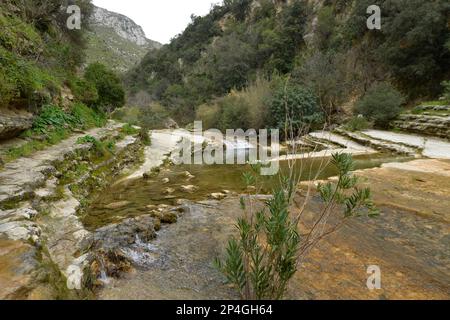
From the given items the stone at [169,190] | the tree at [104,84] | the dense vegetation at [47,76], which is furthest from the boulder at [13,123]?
the tree at [104,84]

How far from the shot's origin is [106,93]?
13.8m

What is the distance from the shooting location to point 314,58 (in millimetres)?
19734

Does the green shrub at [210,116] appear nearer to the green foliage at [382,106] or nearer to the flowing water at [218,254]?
the green foliage at [382,106]

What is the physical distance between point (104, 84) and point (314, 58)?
14064mm

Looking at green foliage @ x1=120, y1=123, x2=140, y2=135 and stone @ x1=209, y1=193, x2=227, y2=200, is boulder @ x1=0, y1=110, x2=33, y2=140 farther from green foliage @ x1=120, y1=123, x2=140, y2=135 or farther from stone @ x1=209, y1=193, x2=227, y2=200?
green foliage @ x1=120, y1=123, x2=140, y2=135

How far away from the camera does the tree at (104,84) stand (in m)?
13.5

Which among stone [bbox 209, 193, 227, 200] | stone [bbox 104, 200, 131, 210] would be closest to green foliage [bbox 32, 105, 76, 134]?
stone [bbox 104, 200, 131, 210]

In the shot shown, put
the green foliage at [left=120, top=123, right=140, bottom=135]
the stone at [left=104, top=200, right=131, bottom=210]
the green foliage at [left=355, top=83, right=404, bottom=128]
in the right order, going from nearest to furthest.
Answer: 1. the stone at [left=104, top=200, right=131, bottom=210]
2. the green foliage at [left=120, top=123, right=140, bottom=135]
3. the green foliage at [left=355, top=83, right=404, bottom=128]

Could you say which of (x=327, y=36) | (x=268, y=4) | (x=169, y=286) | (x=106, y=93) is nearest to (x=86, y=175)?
(x=169, y=286)

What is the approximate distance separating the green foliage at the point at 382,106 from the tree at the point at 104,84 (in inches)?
499

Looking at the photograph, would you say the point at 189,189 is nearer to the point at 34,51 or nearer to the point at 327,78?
the point at 34,51

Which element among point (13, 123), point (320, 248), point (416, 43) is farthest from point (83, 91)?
point (416, 43)

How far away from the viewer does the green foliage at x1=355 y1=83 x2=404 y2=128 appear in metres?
13.6

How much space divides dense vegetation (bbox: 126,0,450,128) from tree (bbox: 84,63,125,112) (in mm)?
8465
